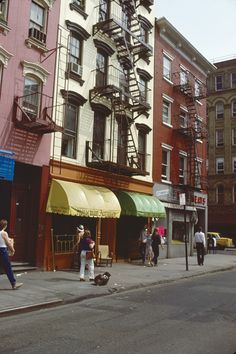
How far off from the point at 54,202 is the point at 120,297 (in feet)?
18.6

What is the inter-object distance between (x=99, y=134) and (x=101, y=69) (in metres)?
3.17

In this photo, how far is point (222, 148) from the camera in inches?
2035

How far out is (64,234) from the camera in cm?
1747

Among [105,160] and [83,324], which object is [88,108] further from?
[83,324]

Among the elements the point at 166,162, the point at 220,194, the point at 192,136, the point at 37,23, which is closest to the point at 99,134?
the point at 37,23

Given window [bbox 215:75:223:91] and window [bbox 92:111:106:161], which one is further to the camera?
window [bbox 215:75:223:91]

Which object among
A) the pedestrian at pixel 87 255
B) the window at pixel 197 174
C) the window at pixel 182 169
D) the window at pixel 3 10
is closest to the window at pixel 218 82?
the window at pixel 197 174

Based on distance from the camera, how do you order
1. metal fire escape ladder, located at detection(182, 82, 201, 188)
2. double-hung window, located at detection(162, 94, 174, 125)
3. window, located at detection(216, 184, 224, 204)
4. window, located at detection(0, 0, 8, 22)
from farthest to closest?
1. window, located at detection(216, 184, 224, 204)
2. metal fire escape ladder, located at detection(182, 82, 201, 188)
3. double-hung window, located at detection(162, 94, 174, 125)
4. window, located at detection(0, 0, 8, 22)

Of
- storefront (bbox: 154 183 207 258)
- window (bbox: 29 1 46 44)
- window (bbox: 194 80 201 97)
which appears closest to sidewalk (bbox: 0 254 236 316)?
storefront (bbox: 154 183 207 258)

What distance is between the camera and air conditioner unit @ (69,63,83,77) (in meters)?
17.8

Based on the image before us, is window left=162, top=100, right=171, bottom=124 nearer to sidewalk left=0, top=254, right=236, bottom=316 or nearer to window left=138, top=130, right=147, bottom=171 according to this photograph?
window left=138, top=130, right=147, bottom=171

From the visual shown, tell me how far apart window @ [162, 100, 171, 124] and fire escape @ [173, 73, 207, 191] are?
2.71ft

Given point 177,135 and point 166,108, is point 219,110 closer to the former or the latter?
point 177,135

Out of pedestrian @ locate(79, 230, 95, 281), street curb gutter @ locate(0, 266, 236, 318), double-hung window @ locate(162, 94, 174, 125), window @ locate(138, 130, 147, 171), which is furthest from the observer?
double-hung window @ locate(162, 94, 174, 125)
